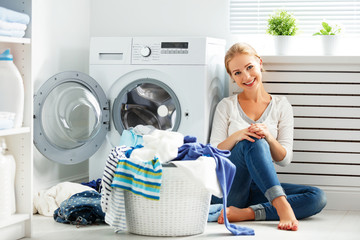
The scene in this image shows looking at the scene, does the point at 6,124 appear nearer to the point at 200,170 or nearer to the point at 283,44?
the point at 200,170

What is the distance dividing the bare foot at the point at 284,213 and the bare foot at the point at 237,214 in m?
0.19

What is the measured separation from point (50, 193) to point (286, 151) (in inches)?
47.7

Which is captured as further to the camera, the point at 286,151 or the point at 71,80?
the point at 71,80

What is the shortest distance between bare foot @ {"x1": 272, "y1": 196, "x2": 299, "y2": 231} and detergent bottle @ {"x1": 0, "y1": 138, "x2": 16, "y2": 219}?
112cm

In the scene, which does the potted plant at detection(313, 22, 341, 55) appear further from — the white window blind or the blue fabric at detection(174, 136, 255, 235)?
the blue fabric at detection(174, 136, 255, 235)

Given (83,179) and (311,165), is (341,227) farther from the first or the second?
(83,179)

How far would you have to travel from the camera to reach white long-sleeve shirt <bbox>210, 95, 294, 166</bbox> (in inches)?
111

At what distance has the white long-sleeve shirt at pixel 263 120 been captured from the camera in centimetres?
281

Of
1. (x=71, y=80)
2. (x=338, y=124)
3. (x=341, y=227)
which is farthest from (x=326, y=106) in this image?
(x=71, y=80)

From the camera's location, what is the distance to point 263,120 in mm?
2838

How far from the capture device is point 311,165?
3084 mm

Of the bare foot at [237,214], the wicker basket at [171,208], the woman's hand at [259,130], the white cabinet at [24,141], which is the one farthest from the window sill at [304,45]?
the white cabinet at [24,141]

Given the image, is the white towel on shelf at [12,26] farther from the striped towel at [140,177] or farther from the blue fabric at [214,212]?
the blue fabric at [214,212]

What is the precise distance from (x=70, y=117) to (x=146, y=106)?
0.43m
